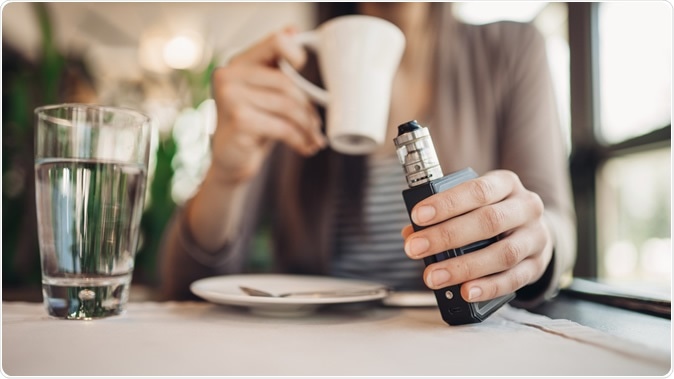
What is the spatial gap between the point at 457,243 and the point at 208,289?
0.23m

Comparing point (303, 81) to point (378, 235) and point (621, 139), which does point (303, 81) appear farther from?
point (621, 139)

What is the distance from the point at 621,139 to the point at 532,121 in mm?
690

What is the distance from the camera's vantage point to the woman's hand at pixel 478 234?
0.35 m

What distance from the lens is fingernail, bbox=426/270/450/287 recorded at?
0.35 metres

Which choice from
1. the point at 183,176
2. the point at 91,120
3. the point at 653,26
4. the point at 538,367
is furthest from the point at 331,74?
the point at 183,176

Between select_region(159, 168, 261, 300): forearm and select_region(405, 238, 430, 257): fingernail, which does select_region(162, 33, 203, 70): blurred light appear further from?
select_region(405, 238, 430, 257): fingernail

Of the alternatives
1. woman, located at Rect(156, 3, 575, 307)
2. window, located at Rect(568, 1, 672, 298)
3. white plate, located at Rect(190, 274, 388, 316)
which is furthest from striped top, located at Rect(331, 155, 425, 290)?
window, located at Rect(568, 1, 672, 298)

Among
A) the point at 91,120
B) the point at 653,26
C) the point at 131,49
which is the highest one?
the point at 131,49

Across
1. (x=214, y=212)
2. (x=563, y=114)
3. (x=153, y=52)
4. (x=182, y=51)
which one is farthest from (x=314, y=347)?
(x=153, y=52)

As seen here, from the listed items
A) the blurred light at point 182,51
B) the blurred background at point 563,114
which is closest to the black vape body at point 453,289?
the blurred background at point 563,114

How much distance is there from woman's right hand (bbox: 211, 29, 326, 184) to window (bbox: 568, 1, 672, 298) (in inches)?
38.5

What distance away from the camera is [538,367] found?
282mm

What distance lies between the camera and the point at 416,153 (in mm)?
356

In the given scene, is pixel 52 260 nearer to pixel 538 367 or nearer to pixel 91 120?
pixel 91 120
